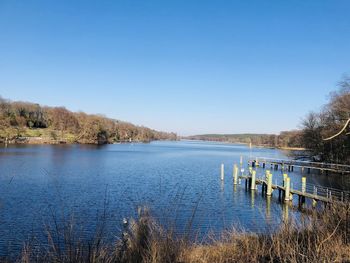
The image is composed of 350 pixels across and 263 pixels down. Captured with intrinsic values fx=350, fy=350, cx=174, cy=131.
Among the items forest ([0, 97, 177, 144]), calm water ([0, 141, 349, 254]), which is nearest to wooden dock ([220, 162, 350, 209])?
calm water ([0, 141, 349, 254])

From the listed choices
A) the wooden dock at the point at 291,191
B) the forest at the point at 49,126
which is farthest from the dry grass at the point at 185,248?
the forest at the point at 49,126

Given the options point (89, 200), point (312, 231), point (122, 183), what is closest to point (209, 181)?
point (122, 183)

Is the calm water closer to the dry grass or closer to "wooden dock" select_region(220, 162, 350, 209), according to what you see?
"wooden dock" select_region(220, 162, 350, 209)

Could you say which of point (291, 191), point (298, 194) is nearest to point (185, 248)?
point (298, 194)

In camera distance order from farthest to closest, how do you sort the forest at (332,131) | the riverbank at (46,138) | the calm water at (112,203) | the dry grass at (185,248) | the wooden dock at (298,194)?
the riverbank at (46,138) → the forest at (332,131) → the wooden dock at (298,194) → the calm water at (112,203) → the dry grass at (185,248)

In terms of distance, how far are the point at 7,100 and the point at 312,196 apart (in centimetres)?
17306

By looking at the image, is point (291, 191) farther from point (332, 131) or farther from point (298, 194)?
point (332, 131)

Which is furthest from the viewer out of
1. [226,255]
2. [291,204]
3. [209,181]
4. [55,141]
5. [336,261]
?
[55,141]

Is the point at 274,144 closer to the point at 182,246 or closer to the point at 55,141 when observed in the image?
the point at 55,141

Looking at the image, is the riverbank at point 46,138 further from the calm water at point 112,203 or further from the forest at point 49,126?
the calm water at point 112,203

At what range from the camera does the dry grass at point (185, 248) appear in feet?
16.3

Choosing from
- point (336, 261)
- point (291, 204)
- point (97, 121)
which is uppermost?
point (97, 121)

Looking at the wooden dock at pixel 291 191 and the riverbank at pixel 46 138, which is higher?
the riverbank at pixel 46 138

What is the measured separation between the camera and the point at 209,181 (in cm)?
4347
